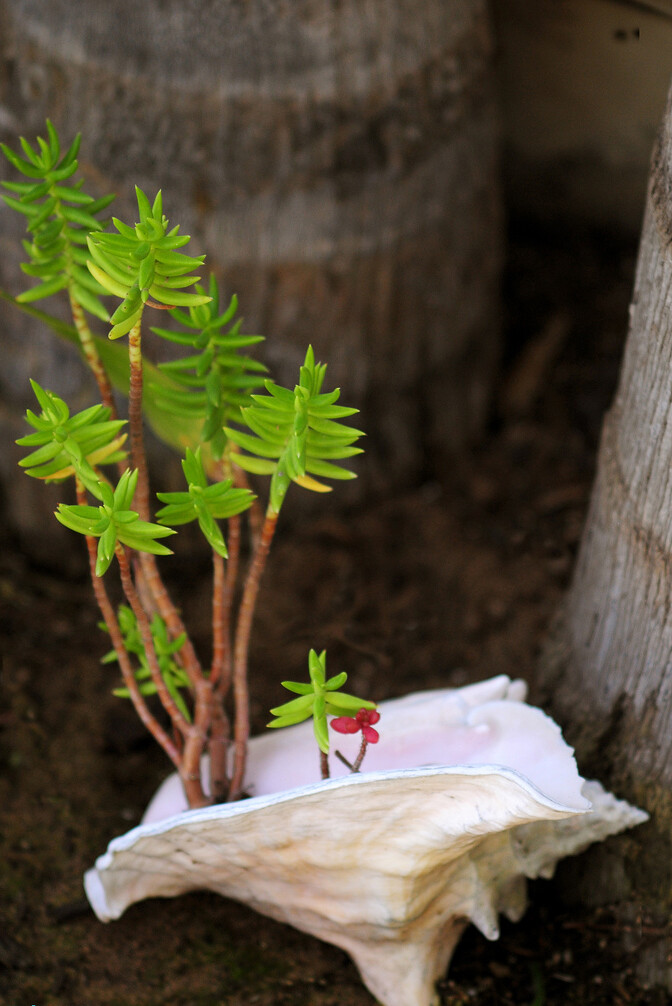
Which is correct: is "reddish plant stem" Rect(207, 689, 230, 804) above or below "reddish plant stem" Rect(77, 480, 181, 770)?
below

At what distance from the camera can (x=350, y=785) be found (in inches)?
39.2

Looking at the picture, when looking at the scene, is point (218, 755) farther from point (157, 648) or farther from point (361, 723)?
point (361, 723)

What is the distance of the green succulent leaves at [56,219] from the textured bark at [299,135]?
331 millimetres

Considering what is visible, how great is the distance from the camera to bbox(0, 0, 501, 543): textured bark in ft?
4.64

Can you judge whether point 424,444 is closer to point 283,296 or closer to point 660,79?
point 283,296

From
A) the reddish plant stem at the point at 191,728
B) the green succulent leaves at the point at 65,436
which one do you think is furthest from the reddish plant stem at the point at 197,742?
the green succulent leaves at the point at 65,436

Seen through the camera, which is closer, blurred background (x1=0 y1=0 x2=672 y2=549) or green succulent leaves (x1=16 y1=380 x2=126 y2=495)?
green succulent leaves (x1=16 y1=380 x2=126 y2=495)

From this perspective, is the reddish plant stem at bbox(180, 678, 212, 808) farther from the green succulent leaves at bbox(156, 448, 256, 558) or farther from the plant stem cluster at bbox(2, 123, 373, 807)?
the green succulent leaves at bbox(156, 448, 256, 558)

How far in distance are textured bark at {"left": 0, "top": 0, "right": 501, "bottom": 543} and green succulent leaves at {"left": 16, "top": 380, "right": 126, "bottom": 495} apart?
0.57 metres

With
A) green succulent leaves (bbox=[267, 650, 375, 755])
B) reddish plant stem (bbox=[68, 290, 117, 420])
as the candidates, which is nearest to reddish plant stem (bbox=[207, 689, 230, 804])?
green succulent leaves (bbox=[267, 650, 375, 755])

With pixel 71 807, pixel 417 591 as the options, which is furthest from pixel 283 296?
pixel 71 807

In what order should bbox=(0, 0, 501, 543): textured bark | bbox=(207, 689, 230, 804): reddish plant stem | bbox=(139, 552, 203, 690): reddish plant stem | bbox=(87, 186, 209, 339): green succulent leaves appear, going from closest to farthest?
bbox=(87, 186, 209, 339): green succulent leaves
bbox=(139, 552, 203, 690): reddish plant stem
bbox=(207, 689, 230, 804): reddish plant stem
bbox=(0, 0, 501, 543): textured bark

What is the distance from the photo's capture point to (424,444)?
72.1 inches

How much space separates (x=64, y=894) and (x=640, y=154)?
1489 mm
